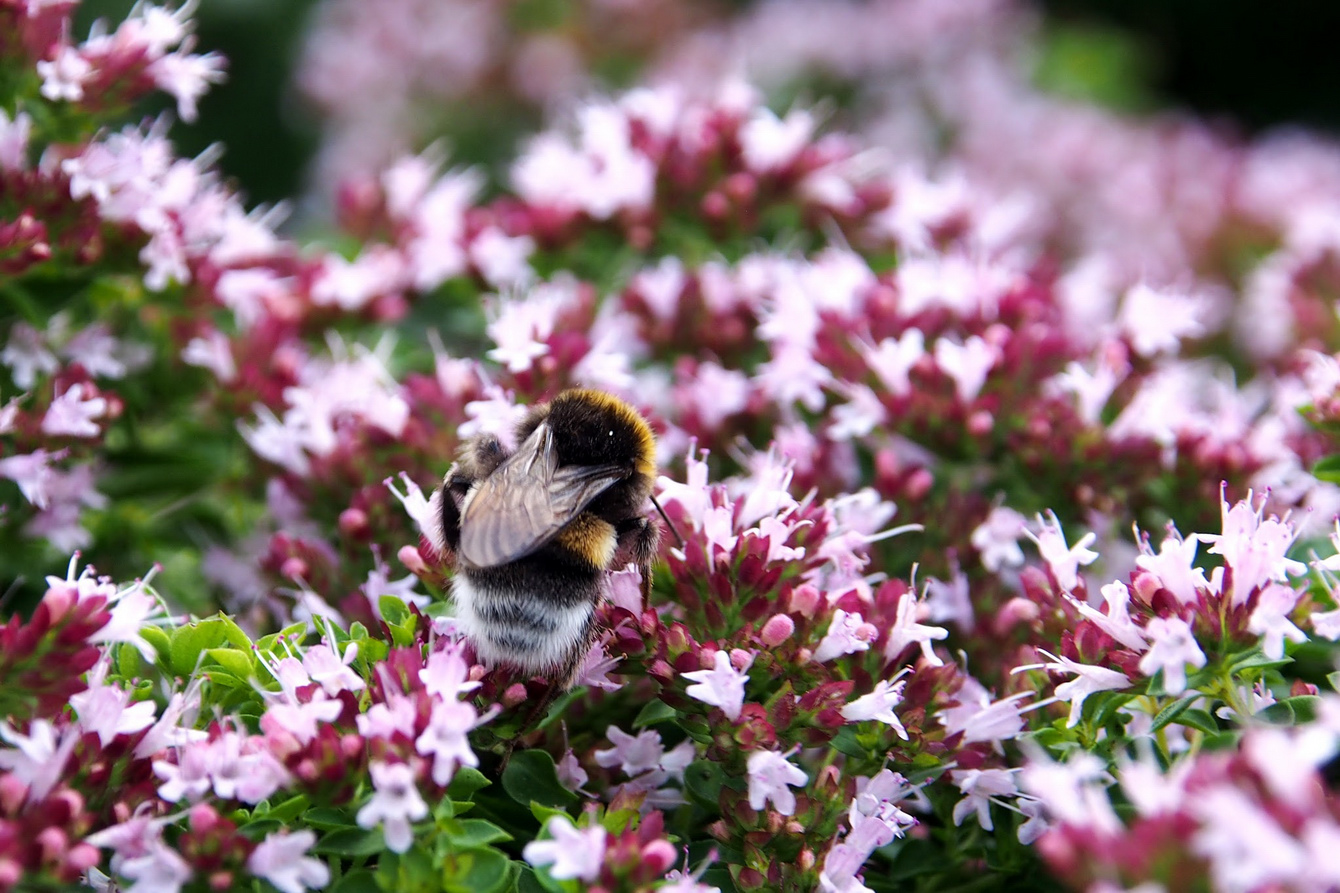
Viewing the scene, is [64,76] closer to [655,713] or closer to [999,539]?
[655,713]

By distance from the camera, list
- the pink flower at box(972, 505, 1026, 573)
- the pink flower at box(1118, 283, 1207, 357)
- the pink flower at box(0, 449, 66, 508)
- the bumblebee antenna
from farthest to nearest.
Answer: the pink flower at box(1118, 283, 1207, 357)
the pink flower at box(972, 505, 1026, 573)
the pink flower at box(0, 449, 66, 508)
the bumblebee antenna

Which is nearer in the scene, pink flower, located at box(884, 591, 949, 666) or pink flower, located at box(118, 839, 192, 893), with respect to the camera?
pink flower, located at box(118, 839, 192, 893)

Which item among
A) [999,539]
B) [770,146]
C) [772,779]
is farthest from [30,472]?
[770,146]

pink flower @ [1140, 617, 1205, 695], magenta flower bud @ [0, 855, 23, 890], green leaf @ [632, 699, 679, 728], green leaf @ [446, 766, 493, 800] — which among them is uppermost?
pink flower @ [1140, 617, 1205, 695]

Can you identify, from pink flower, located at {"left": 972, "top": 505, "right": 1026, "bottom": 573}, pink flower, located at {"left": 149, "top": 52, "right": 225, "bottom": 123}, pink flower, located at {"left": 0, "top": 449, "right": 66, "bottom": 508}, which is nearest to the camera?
pink flower, located at {"left": 0, "top": 449, "right": 66, "bottom": 508}

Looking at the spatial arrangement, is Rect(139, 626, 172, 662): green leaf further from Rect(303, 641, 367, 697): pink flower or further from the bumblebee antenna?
the bumblebee antenna

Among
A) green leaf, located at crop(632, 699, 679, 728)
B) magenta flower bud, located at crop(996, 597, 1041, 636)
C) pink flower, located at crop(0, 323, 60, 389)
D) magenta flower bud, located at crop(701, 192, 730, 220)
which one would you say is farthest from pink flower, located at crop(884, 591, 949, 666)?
pink flower, located at crop(0, 323, 60, 389)

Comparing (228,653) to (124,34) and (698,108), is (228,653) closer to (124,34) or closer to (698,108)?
(124,34)
